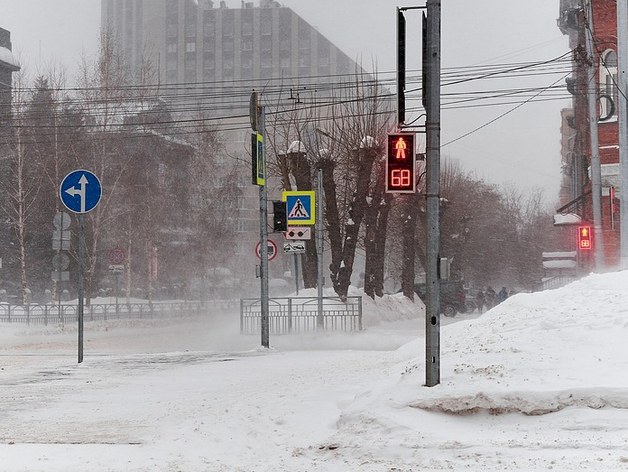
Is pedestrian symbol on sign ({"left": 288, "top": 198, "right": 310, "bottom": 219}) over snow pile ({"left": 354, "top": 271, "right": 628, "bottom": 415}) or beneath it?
over

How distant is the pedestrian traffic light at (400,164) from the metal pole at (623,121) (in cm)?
1635

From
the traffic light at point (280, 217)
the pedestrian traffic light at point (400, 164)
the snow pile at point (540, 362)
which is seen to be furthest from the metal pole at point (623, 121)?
the pedestrian traffic light at point (400, 164)

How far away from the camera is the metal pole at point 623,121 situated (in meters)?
25.1

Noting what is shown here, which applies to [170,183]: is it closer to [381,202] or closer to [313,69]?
[381,202]

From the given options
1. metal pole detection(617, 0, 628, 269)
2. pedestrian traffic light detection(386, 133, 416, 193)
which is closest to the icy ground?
pedestrian traffic light detection(386, 133, 416, 193)

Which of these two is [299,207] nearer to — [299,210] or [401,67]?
[299,210]

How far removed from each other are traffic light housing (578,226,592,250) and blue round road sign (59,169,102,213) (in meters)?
20.6

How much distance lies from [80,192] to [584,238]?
20901 millimetres

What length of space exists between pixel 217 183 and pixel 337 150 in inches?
843

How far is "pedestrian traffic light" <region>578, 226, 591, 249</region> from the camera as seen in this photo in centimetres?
3094

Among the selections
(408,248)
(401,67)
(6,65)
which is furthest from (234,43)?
(401,67)

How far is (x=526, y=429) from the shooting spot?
7.82m

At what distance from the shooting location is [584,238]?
31.0 metres

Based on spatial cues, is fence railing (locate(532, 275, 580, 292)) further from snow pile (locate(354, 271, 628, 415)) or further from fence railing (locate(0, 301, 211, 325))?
snow pile (locate(354, 271, 628, 415))
